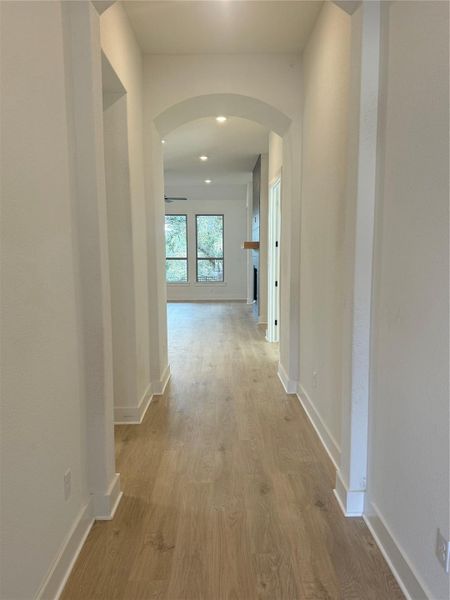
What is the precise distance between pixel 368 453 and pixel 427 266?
3.44 ft

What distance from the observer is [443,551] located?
1392mm

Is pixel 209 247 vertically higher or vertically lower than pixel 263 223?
lower

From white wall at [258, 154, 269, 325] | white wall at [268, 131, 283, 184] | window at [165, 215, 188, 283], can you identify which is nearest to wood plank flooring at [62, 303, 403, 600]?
white wall at [268, 131, 283, 184]

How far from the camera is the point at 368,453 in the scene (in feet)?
6.79

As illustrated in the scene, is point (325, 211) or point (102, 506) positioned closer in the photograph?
point (102, 506)

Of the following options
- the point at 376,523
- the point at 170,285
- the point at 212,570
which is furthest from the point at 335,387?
the point at 170,285

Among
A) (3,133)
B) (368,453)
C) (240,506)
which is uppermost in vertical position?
(3,133)

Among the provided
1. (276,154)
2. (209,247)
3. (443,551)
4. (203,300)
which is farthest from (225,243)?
(443,551)

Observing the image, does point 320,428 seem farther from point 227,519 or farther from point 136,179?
point 136,179

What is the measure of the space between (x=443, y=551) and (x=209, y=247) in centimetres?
1051

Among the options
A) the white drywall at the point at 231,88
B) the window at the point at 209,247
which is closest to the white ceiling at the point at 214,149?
the window at the point at 209,247

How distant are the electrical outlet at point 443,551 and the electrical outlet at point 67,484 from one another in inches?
56.4

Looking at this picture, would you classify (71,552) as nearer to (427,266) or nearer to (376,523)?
(376,523)

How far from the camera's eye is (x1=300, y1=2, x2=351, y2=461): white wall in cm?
254
